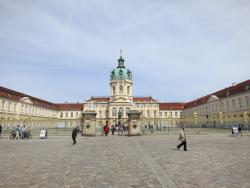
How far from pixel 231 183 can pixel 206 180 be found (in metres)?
0.64

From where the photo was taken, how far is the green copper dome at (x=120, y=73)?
94.8m

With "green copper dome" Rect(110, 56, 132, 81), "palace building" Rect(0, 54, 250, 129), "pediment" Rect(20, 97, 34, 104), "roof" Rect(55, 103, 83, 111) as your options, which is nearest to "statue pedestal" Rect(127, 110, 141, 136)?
"palace building" Rect(0, 54, 250, 129)

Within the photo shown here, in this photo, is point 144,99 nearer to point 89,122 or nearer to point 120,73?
point 120,73

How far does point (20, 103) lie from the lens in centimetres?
6450

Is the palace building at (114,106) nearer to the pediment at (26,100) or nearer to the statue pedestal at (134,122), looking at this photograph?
the pediment at (26,100)

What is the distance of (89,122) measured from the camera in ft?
87.2

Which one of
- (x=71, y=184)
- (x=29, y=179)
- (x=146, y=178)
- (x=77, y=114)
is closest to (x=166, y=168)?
(x=146, y=178)

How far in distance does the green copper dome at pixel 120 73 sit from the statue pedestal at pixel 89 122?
224 feet

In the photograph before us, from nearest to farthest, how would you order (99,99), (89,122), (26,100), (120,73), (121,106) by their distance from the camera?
(89,122)
(26,100)
(121,106)
(120,73)
(99,99)

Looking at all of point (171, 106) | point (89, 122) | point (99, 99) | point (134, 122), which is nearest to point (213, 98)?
point (171, 106)

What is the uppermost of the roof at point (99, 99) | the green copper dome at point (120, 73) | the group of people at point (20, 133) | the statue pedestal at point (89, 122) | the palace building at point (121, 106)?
the green copper dome at point (120, 73)

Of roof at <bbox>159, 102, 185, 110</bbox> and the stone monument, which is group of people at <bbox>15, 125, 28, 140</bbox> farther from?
roof at <bbox>159, 102, 185, 110</bbox>

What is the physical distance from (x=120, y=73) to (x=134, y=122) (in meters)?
69.7

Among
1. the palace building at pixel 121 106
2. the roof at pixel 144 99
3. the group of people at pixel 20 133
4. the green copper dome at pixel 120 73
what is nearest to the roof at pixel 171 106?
the palace building at pixel 121 106
